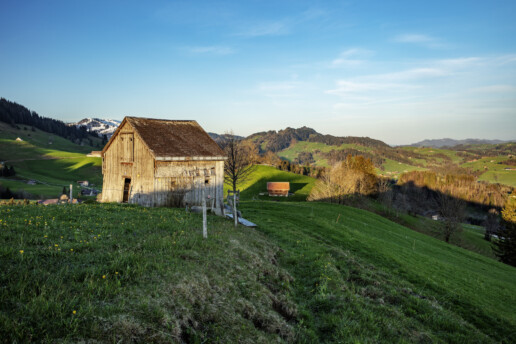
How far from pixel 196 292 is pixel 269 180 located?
8420 centimetres

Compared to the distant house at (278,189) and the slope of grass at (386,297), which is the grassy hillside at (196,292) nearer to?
the slope of grass at (386,297)

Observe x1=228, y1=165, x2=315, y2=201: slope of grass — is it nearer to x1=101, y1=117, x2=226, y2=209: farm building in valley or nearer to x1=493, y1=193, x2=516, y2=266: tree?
x1=493, y1=193, x2=516, y2=266: tree

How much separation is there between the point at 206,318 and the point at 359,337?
439cm

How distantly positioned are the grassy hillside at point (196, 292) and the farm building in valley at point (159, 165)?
680 cm

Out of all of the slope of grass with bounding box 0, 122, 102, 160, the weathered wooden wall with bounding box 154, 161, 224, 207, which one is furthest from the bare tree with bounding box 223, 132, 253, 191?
the slope of grass with bounding box 0, 122, 102, 160

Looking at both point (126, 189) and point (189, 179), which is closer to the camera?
point (189, 179)

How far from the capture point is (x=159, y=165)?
71.5ft

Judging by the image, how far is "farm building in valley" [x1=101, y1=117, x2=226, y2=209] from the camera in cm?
2203

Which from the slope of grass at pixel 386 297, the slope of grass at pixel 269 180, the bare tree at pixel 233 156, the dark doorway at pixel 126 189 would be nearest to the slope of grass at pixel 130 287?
the slope of grass at pixel 386 297

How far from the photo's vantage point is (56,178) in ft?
370

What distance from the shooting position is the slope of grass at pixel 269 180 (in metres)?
77.8

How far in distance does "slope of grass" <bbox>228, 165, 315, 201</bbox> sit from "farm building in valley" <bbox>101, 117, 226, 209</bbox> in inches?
1931

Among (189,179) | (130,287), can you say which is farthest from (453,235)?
(130,287)

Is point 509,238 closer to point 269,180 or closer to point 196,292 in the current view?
point 196,292
